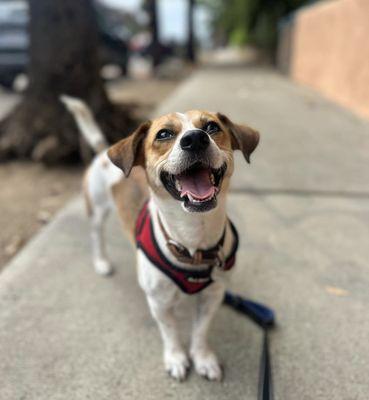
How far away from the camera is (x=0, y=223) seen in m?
4.13

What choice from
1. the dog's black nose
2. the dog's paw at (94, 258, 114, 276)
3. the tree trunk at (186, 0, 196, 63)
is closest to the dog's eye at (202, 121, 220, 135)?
the dog's black nose

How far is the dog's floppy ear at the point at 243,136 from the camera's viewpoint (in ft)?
7.06

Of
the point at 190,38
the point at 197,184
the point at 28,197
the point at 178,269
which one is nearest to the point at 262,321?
the point at 178,269

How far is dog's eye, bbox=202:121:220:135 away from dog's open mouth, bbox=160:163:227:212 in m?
0.25

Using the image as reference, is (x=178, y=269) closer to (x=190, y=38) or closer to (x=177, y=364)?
(x=177, y=364)

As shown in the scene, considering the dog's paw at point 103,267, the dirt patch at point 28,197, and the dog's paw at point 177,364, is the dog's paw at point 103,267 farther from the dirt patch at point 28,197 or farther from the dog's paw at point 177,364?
the dog's paw at point 177,364

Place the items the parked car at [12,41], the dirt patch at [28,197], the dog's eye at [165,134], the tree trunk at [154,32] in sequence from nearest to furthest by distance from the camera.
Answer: the dog's eye at [165,134]
the dirt patch at [28,197]
the parked car at [12,41]
the tree trunk at [154,32]

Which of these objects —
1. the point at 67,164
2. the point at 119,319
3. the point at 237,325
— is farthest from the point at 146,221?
the point at 67,164

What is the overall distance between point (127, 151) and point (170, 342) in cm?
119

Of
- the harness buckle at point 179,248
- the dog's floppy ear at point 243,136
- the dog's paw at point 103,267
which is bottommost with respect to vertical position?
the dog's paw at point 103,267

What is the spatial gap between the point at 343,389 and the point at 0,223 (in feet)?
12.1

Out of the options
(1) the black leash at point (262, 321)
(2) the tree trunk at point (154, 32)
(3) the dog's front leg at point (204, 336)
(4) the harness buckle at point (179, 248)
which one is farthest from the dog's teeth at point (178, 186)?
(2) the tree trunk at point (154, 32)

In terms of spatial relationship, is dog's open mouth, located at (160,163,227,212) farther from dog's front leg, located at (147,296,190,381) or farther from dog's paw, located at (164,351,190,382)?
dog's paw, located at (164,351,190,382)

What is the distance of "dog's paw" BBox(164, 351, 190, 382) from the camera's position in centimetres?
220
